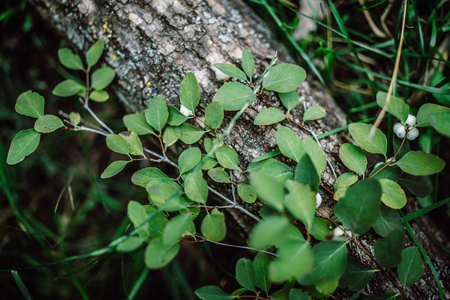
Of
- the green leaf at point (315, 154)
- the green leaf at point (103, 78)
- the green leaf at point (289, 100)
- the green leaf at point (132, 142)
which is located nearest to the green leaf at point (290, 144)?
the green leaf at point (315, 154)

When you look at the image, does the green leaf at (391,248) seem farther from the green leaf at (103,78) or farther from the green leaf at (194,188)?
the green leaf at (103,78)

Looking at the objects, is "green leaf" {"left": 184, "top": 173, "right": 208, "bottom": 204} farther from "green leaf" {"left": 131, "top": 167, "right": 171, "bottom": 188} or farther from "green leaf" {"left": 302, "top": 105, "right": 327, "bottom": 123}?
"green leaf" {"left": 302, "top": 105, "right": 327, "bottom": 123}

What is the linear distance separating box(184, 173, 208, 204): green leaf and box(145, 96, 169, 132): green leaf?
0.24 metres

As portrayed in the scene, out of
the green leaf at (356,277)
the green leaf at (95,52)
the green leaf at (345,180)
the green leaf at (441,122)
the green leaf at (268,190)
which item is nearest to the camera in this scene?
the green leaf at (268,190)

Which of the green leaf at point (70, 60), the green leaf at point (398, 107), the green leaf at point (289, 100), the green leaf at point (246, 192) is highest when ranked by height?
the green leaf at point (70, 60)

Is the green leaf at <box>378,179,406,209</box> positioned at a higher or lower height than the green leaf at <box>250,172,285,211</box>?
lower

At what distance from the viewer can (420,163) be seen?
2.68ft

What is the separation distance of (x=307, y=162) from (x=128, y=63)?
781 millimetres

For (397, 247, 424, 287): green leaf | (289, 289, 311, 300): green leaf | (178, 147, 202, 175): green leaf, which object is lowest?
(397, 247, 424, 287): green leaf

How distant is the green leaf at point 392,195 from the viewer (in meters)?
0.79

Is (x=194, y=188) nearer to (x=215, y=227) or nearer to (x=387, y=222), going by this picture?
(x=215, y=227)

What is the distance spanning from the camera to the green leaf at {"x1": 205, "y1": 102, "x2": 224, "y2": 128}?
0.87 m

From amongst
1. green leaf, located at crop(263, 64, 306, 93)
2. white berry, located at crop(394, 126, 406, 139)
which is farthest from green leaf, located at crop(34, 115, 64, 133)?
white berry, located at crop(394, 126, 406, 139)

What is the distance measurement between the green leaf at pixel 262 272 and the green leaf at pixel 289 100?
49 centimetres
